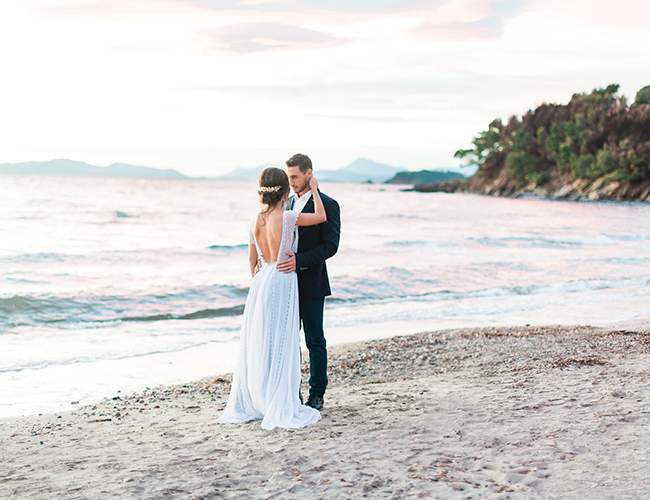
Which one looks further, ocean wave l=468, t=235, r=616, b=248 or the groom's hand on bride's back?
ocean wave l=468, t=235, r=616, b=248

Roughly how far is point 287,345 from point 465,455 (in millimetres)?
1615

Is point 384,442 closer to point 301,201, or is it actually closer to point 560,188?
point 301,201

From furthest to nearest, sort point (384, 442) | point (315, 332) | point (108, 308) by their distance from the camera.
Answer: point (108, 308) → point (315, 332) → point (384, 442)

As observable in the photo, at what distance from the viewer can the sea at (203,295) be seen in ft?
25.2

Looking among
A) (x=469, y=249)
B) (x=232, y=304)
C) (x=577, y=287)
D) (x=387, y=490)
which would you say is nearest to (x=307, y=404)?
(x=387, y=490)

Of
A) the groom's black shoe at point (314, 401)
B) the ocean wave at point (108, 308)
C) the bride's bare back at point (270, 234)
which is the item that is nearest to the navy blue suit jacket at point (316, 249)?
the bride's bare back at point (270, 234)

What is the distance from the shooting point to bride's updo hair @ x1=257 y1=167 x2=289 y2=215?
4.40 m

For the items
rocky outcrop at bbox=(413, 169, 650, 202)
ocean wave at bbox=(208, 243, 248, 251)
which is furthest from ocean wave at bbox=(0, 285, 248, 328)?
rocky outcrop at bbox=(413, 169, 650, 202)

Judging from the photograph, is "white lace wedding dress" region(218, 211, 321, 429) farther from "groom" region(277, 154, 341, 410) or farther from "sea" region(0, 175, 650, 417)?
"sea" region(0, 175, 650, 417)

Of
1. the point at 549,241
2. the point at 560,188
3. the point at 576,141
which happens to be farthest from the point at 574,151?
the point at 549,241

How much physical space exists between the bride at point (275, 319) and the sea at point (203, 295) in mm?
2542

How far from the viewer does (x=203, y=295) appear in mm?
13289

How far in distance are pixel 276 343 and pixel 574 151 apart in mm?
98459

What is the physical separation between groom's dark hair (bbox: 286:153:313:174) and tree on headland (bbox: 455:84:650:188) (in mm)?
81108
